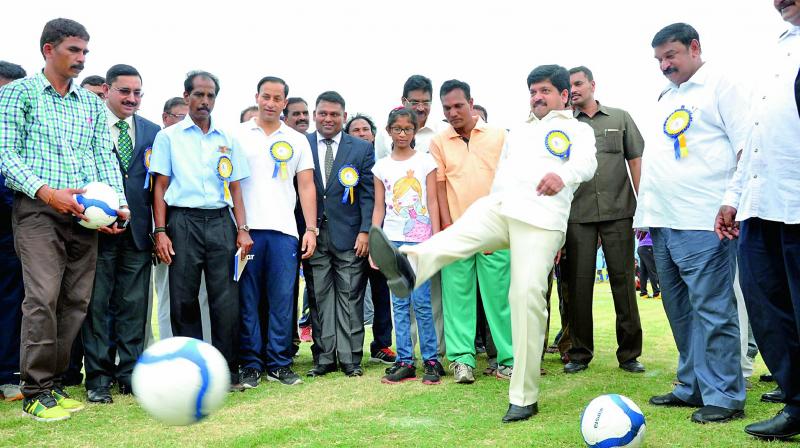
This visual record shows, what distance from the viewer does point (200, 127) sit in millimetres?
5418

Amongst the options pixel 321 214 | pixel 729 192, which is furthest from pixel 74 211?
pixel 729 192

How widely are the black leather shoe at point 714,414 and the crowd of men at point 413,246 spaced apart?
0.04 ft

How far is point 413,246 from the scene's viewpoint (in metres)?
4.35

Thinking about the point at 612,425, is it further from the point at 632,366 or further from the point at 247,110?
the point at 247,110

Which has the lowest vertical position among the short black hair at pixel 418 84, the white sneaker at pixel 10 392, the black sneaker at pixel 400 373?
the white sneaker at pixel 10 392

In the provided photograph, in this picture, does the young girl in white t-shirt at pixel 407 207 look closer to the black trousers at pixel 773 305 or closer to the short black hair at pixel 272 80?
the short black hair at pixel 272 80

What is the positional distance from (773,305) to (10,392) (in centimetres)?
517

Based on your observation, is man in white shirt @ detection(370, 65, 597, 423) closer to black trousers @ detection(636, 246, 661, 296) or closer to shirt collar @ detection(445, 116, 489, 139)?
shirt collar @ detection(445, 116, 489, 139)

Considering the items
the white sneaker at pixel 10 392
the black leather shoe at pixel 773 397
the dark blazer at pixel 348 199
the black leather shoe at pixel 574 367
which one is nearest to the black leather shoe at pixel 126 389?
the white sneaker at pixel 10 392

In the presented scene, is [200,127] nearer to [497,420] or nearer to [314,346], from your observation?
[314,346]

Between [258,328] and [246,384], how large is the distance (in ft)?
1.61

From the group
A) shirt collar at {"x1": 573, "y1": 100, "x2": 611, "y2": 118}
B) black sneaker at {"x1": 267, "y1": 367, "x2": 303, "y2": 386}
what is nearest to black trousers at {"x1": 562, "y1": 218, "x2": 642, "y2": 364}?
shirt collar at {"x1": 573, "y1": 100, "x2": 611, "y2": 118}

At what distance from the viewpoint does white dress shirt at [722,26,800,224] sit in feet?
11.2

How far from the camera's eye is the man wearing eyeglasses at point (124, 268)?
5113mm
